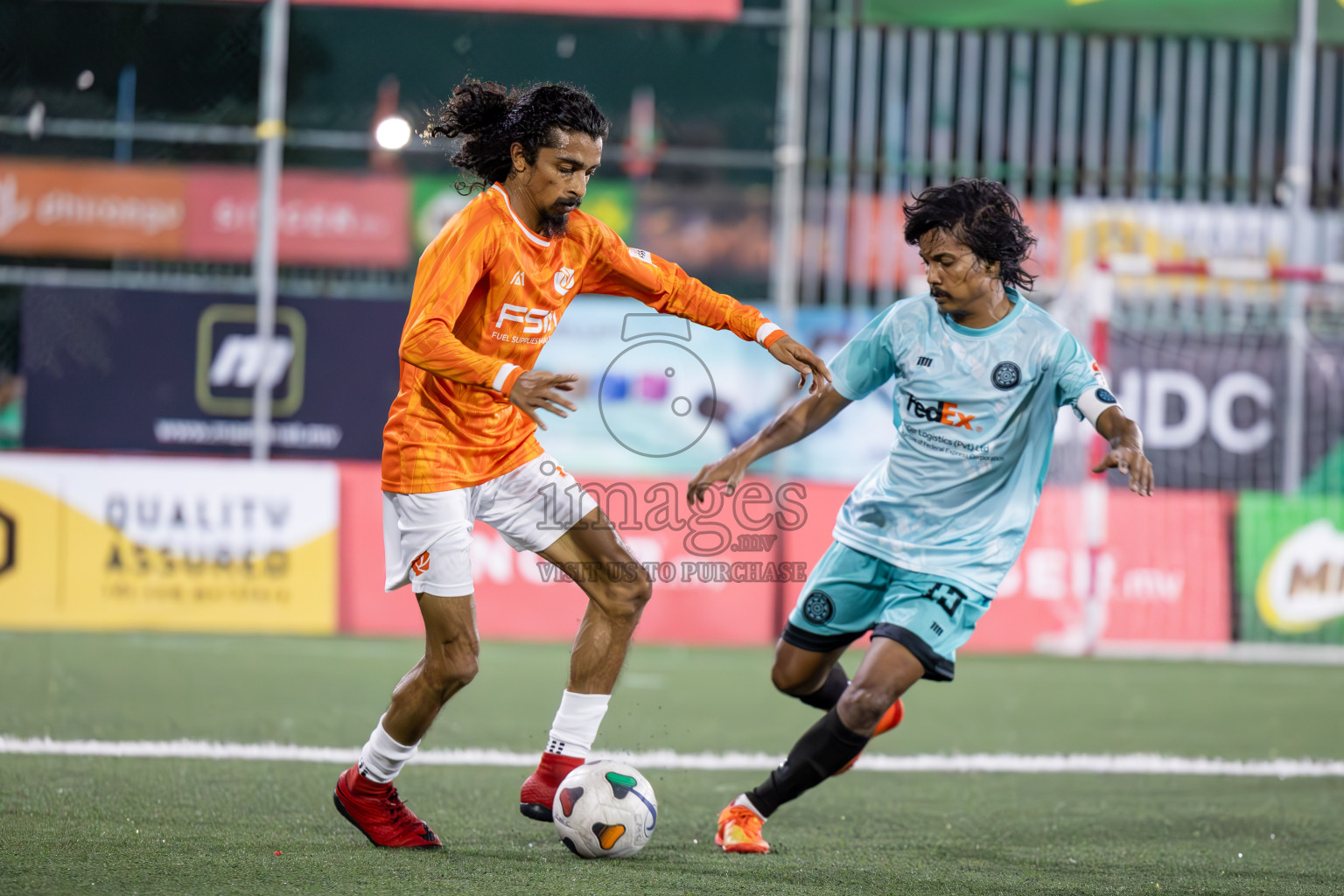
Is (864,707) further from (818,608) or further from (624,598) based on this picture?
(624,598)

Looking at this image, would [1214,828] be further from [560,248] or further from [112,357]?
[112,357]

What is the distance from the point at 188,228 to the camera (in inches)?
600

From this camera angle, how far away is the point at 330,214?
52.0 feet

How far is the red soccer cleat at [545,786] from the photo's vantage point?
187 inches

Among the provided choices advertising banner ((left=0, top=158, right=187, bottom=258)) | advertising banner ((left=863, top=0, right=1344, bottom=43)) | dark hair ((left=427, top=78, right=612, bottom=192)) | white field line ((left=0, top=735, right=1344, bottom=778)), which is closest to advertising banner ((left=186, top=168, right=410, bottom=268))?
advertising banner ((left=0, top=158, right=187, bottom=258))

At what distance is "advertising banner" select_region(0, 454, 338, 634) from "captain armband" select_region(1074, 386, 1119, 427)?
698cm

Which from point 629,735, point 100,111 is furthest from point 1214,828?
point 100,111

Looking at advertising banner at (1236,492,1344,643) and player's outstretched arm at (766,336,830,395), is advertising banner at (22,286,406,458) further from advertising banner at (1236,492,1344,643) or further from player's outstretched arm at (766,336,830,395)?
player's outstretched arm at (766,336,830,395)

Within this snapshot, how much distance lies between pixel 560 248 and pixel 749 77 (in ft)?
44.0

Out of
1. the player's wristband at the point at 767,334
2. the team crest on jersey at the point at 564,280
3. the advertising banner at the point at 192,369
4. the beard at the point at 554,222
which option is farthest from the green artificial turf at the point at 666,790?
the advertising banner at the point at 192,369

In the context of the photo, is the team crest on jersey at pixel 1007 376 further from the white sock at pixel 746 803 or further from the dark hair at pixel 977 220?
the white sock at pixel 746 803

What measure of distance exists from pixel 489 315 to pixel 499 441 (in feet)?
1.33

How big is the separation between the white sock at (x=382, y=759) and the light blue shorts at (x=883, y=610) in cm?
132

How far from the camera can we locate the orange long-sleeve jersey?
4312 mm
